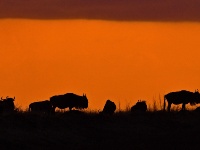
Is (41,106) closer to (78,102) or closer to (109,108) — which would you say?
(78,102)

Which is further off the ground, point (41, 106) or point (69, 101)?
point (69, 101)

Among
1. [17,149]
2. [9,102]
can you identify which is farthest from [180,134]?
[9,102]

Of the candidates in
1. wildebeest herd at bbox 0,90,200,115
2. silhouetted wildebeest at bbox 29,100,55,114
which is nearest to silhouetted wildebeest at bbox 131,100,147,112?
wildebeest herd at bbox 0,90,200,115

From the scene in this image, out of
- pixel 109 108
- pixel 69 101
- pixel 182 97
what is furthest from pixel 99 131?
pixel 69 101

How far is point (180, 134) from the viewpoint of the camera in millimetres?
30781

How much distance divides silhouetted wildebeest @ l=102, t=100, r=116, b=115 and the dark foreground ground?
1300mm

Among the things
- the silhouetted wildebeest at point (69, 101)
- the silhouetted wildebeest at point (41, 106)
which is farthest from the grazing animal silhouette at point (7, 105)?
the silhouetted wildebeest at point (69, 101)

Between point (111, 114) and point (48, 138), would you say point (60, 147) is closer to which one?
point (48, 138)

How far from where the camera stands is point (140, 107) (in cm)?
3678

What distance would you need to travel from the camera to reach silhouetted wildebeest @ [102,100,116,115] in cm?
3471

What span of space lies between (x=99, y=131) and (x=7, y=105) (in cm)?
655

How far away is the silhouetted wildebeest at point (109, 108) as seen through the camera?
114 feet

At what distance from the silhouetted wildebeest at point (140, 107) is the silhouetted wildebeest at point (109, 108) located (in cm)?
78

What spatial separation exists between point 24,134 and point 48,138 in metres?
0.76
